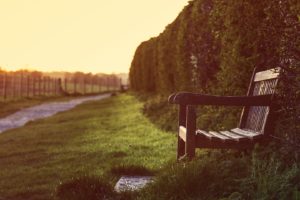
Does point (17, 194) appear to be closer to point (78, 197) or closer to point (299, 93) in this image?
point (78, 197)

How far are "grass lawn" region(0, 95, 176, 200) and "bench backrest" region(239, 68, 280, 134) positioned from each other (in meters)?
1.47

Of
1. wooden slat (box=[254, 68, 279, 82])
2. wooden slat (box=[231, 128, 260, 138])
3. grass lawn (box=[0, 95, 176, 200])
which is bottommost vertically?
grass lawn (box=[0, 95, 176, 200])

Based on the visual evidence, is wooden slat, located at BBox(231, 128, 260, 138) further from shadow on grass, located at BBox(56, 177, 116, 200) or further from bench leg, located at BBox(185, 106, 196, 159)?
shadow on grass, located at BBox(56, 177, 116, 200)

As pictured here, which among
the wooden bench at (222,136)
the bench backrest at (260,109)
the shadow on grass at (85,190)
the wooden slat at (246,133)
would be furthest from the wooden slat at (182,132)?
the shadow on grass at (85,190)

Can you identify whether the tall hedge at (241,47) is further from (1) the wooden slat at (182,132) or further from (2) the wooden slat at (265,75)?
(1) the wooden slat at (182,132)

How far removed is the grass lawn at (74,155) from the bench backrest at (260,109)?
1.47 metres

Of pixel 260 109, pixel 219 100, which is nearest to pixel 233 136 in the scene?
pixel 219 100

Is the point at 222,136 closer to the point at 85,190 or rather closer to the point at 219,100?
the point at 219,100

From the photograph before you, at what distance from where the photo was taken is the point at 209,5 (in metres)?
14.3

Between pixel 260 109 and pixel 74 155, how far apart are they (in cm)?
501

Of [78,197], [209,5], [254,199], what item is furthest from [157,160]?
[209,5]

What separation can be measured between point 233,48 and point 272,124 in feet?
8.65

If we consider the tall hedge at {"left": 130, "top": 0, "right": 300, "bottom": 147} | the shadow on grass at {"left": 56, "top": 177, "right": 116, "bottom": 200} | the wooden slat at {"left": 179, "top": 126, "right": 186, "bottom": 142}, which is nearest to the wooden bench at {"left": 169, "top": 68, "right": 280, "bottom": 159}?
the tall hedge at {"left": 130, "top": 0, "right": 300, "bottom": 147}

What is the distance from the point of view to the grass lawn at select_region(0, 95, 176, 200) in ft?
27.1
